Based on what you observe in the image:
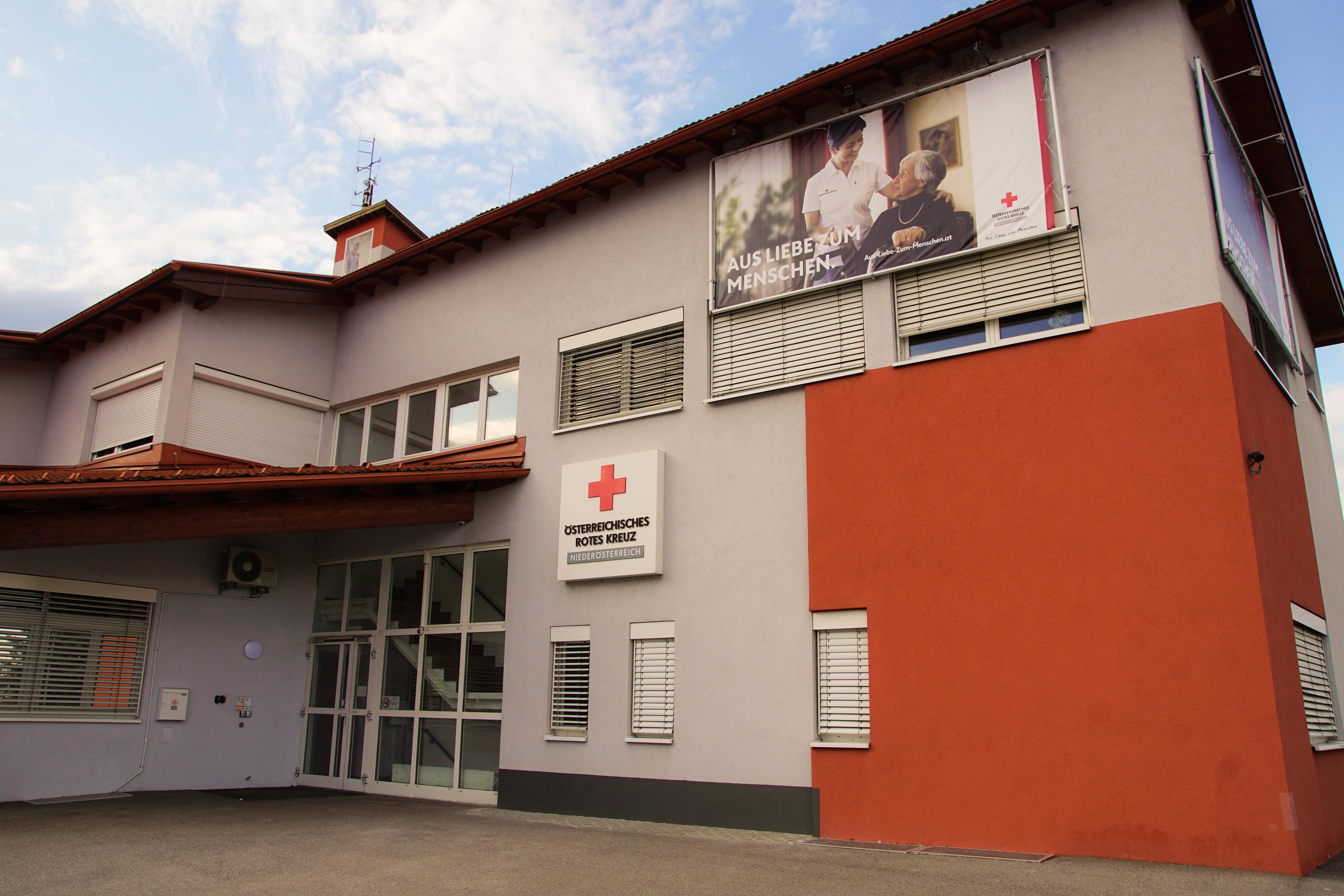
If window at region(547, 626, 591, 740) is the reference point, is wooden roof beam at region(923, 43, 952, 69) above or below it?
above

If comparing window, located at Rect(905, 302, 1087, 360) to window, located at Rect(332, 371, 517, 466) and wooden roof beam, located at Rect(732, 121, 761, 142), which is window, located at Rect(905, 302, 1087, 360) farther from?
window, located at Rect(332, 371, 517, 466)

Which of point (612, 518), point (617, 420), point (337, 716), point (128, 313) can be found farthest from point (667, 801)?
point (128, 313)

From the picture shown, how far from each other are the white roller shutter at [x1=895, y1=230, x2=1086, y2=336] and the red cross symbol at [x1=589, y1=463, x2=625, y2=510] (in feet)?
11.1

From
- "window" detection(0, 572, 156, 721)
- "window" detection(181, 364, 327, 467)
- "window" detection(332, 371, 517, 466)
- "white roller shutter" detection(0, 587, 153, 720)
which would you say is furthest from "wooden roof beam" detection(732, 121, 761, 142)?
"white roller shutter" detection(0, 587, 153, 720)

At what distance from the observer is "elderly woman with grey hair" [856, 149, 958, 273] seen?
336 inches

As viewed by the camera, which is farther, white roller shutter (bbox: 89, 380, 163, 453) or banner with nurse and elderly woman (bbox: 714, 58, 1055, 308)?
white roller shutter (bbox: 89, 380, 163, 453)

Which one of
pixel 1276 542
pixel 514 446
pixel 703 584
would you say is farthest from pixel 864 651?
pixel 514 446

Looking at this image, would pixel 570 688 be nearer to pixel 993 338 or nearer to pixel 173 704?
pixel 173 704

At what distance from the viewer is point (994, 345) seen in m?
8.15

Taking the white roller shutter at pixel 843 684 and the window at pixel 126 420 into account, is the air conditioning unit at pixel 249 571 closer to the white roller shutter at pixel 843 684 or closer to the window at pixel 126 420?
the window at pixel 126 420

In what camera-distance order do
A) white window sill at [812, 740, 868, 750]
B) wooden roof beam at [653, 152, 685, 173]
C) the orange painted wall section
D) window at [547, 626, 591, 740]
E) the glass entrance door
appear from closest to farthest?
A: the orange painted wall section, white window sill at [812, 740, 868, 750], window at [547, 626, 591, 740], wooden roof beam at [653, 152, 685, 173], the glass entrance door

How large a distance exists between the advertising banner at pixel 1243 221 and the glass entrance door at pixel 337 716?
35.2ft

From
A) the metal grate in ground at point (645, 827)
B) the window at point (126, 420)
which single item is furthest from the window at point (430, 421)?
the metal grate in ground at point (645, 827)

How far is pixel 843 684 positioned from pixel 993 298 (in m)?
A: 3.70
